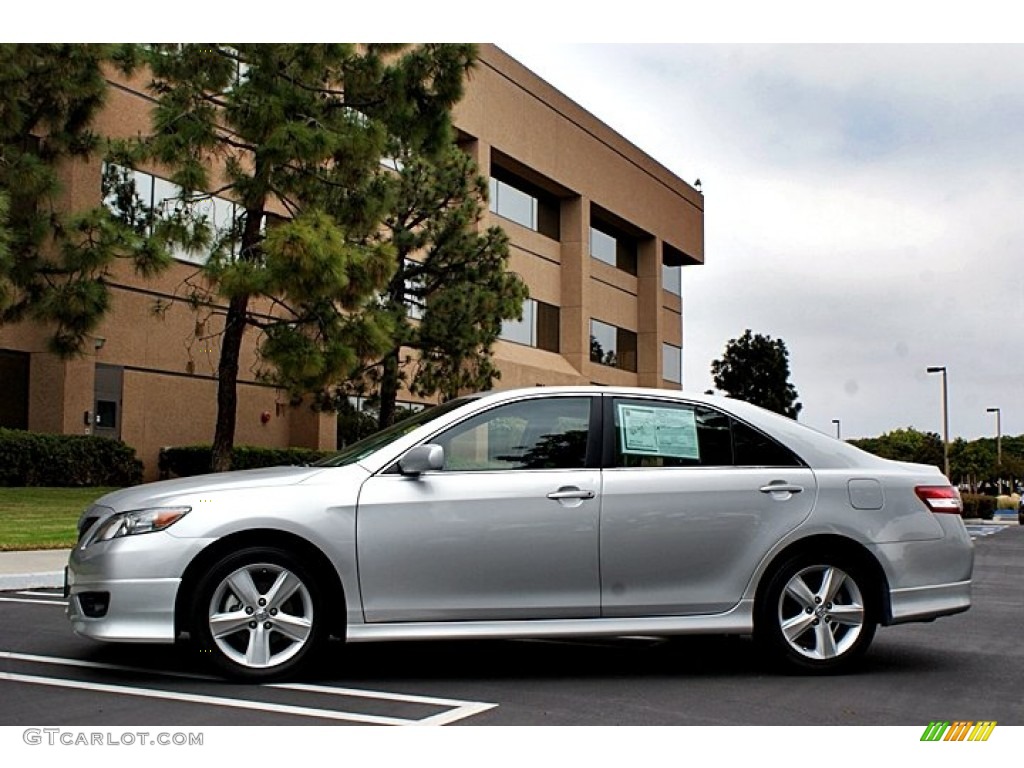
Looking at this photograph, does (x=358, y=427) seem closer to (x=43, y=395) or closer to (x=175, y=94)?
(x=43, y=395)

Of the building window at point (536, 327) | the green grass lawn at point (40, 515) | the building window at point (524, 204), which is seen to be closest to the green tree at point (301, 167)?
the green grass lawn at point (40, 515)

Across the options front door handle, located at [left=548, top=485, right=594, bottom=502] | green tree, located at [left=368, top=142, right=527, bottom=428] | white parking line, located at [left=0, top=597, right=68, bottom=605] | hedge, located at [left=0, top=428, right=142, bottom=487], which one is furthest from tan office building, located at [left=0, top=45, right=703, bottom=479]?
front door handle, located at [left=548, top=485, right=594, bottom=502]

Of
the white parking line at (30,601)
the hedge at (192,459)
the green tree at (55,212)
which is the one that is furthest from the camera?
the hedge at (192,459)

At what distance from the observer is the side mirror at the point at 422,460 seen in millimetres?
6926

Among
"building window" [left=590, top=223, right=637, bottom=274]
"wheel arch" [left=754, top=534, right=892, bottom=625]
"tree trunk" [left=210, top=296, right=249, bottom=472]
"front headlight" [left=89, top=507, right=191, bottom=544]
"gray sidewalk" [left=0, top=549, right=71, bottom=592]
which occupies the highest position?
"building window" [left=590, top=223, right=637, bottom=274]

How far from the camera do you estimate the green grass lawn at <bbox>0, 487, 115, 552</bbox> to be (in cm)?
1538

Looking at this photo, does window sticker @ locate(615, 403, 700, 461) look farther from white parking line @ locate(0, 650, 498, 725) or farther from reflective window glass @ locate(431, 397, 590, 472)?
white parking line @ locate(0, 650, 498, 725)

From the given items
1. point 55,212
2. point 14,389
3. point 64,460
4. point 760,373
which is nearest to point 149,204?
point 14,389

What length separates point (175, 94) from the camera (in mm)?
20250

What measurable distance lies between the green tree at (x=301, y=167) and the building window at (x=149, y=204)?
333 mm

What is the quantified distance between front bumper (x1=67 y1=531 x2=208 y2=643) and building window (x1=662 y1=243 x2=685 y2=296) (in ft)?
165

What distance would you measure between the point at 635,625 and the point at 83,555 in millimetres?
3041
